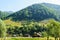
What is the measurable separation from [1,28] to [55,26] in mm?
23360

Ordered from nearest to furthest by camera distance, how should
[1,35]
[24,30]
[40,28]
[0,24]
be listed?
1. [1,35]
2. [0,24]
3. [24,30]
4. [40,28]

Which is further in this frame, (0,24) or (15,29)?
(15,29)

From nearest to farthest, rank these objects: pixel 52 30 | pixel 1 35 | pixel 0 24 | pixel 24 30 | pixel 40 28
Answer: pixel 52 30 < pixel 1 35 < pixel 0 24 < pixel 24 30 < pixel 40 28

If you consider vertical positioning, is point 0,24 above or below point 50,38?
above

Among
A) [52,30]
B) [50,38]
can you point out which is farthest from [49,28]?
[50,38]

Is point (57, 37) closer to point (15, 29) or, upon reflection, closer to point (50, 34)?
point (50, 34)

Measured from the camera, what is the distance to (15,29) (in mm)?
169750

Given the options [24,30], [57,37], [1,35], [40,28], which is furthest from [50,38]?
[40,28]

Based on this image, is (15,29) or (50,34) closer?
(50,34)

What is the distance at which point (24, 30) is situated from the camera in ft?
530

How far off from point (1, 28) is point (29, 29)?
8507 cm

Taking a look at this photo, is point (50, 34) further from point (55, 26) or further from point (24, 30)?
point (24, 30)

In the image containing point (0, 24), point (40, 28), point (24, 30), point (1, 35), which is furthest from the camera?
point (40, 28)

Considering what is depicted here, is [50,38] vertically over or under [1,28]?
under
